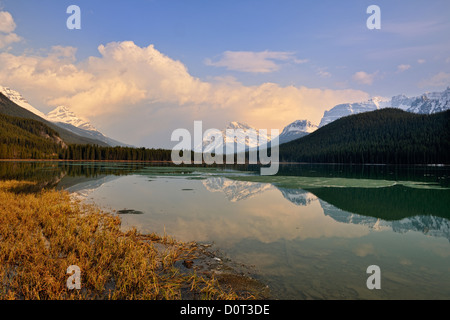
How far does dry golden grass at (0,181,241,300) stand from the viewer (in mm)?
9680

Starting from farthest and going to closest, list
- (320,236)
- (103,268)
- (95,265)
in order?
(320,236)
(95,265)
(103,268)

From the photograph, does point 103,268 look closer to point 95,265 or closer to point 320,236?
point 95,265

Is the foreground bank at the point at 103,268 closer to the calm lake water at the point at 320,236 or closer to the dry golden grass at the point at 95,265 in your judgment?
the dry golden grass at the point at 95,265

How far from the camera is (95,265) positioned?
12305 mm

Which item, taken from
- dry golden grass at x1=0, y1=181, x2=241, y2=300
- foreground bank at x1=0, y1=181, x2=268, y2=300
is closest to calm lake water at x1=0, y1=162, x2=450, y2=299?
foreground bank at x1=0, y1=181, x2=268, y2=300

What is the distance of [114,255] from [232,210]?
51.8ft

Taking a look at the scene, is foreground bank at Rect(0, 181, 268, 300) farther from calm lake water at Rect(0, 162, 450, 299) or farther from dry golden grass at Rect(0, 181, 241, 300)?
calm lake water at Rect(0, 162, 450, 299)

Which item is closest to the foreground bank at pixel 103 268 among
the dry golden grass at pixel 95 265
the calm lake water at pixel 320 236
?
the dry golden grass at pixel 95 265

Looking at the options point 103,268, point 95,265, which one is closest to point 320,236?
point 103,268

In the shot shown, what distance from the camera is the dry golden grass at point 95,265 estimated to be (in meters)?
9.68

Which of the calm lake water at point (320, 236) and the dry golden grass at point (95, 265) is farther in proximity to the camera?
the calm lake water at point (320, 236)

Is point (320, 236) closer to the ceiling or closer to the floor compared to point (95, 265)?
closer to the floor
